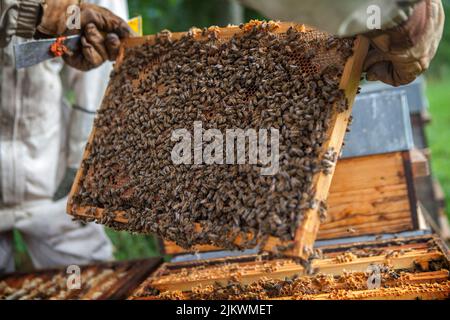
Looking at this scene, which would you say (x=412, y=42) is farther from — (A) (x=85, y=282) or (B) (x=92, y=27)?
(A) (x=85, y=282)

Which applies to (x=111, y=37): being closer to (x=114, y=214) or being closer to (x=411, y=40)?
(x=114, y=214)

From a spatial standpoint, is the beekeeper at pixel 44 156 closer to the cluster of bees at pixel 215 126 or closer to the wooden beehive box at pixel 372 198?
the cluster of bees at pixel 215 126

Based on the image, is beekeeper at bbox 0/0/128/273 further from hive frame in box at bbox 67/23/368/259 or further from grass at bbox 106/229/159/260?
hive frame in box at bbox 67/23/368/259

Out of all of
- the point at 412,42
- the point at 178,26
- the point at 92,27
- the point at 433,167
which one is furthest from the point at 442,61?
the point at 412,42

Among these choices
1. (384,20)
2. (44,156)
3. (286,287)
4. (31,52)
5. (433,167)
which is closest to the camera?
(384,20)

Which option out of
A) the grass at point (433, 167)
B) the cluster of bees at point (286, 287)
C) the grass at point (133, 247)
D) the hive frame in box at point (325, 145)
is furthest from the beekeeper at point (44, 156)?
the hive frame in box at point (325, 145)
